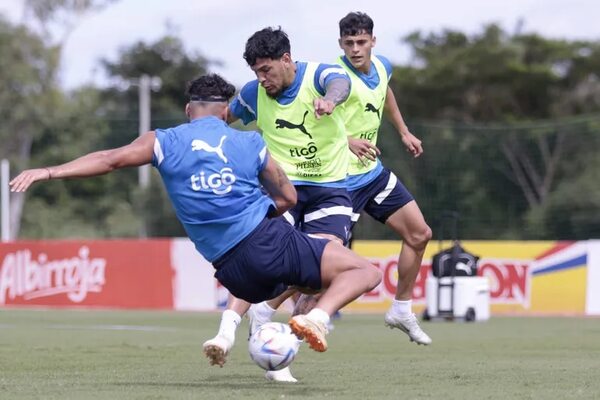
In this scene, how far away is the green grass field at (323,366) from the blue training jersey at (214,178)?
0.92 metres

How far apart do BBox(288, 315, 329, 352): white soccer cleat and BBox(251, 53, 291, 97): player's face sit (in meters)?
1.93

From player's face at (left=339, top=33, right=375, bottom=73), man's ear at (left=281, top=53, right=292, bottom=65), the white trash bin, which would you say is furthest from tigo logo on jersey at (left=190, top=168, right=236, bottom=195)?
the white trash bin

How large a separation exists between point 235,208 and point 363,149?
7.22 feet

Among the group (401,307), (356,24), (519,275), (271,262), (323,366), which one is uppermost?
(356,24)

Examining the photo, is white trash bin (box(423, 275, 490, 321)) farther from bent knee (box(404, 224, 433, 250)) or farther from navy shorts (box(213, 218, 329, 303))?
navy shorts (box(213, 218, 329, 303))

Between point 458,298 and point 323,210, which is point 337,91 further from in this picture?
point 458,298

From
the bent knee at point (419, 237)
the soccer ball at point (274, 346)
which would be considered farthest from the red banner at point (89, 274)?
the soccer ball at point (274, 346)

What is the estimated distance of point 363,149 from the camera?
9359 millimetres

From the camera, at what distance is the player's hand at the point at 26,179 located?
6.66 meters

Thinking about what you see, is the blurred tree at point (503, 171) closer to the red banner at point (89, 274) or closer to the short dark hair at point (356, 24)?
the red banner at point (89, 274)

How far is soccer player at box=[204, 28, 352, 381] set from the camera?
28.8ft

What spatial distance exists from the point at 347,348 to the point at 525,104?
4618 cm

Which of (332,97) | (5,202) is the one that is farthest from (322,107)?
(5,202)

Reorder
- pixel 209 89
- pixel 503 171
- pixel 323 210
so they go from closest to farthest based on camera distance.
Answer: pixel 209 89 → pixel 323 210 → pixel 503 171
